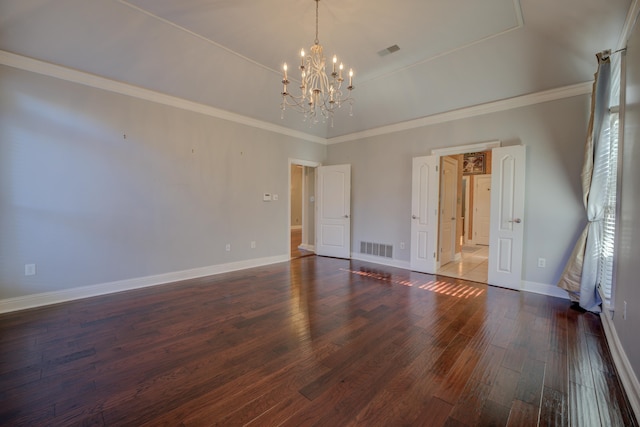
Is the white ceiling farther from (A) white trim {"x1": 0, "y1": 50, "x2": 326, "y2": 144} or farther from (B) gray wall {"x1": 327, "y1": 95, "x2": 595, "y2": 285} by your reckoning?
(B) gray wall {"x1": 327, "y1": 95, "x2": 595, "y2": 285}

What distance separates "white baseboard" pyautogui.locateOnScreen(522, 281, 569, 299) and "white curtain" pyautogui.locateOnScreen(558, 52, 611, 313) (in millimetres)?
374

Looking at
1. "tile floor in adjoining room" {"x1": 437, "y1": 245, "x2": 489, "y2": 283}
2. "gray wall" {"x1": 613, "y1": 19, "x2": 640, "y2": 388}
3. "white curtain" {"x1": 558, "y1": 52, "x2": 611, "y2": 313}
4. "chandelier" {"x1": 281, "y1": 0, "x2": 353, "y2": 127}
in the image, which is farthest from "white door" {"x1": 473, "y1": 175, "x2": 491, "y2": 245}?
"chandelier" {"x1": 281, "y1": 0, "x2": 353, "y2": 127}

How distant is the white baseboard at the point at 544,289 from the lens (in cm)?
367

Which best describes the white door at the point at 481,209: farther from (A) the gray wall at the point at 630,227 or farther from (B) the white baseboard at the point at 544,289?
(A) the gray wall at the point at 630,227

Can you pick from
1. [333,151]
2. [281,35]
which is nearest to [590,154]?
[281,35]

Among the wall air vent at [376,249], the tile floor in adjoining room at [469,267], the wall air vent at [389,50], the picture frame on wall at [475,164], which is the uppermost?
the wall air vent at [389,50]

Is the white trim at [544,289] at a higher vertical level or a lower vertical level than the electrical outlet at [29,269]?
lower

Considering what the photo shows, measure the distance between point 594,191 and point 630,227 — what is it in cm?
150

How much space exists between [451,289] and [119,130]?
5431 mm

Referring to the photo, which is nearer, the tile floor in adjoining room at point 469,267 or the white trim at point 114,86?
the white trim at point 114,86

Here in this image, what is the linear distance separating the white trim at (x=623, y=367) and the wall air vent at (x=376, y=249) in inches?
130

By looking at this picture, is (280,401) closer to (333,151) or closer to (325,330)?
(325,330)

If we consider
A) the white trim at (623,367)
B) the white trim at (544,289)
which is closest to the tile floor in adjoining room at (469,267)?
the white trim at (544,289)

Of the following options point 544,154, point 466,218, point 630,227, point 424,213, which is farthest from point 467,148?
point 466,218
